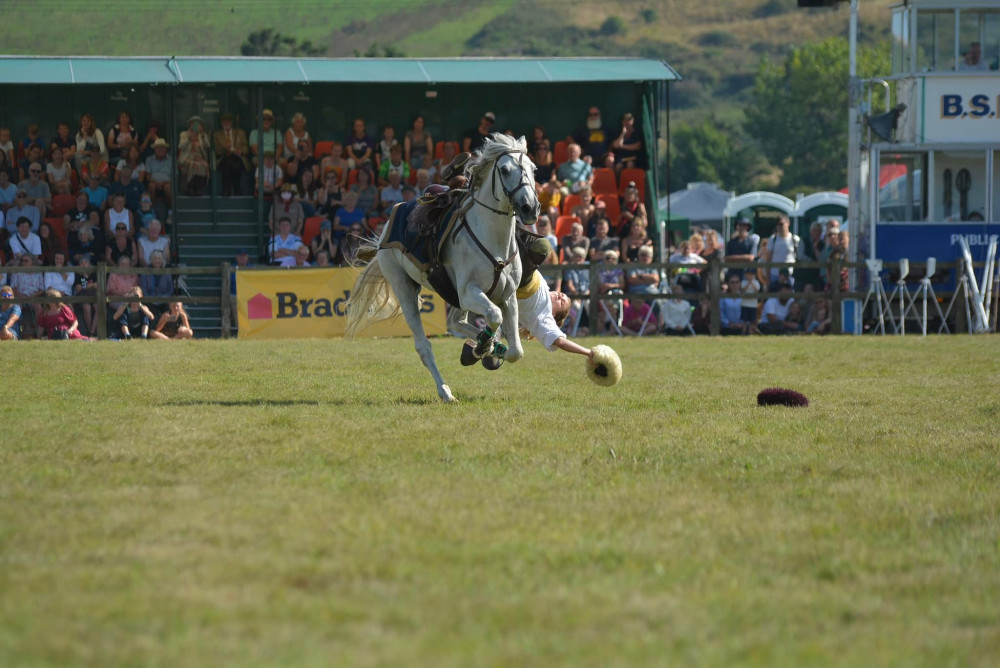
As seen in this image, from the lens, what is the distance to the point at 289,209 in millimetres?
23969

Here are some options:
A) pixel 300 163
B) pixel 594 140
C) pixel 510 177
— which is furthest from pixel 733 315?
pixel 510 177

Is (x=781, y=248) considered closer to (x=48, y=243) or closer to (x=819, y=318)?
(x=819, y=318)

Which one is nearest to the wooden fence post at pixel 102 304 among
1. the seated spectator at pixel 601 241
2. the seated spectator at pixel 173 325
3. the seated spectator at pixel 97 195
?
the seated spectator at pixel 173 325

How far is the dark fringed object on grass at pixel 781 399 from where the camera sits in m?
10.9

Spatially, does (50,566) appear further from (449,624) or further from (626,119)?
(626,119)

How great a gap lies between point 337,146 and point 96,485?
18.5 metres

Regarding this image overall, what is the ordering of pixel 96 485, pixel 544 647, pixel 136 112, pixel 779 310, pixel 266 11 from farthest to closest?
pixel 266 11, pixel 136 112, pixel 779 310, pixel 96 485, pixel 544 647

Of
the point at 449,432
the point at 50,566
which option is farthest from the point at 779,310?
the point at 50,566

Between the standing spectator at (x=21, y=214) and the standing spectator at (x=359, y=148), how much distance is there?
18.4 ft

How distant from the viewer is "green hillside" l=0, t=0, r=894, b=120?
97.6 m

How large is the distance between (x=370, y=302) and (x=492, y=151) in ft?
11.0

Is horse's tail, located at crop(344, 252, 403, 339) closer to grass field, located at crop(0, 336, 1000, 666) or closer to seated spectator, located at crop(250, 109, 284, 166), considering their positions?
grass field, located at crop(0, 336, 1000, 666)

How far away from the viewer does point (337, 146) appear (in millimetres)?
24844

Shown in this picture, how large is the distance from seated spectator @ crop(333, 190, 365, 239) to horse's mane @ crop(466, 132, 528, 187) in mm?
12900
